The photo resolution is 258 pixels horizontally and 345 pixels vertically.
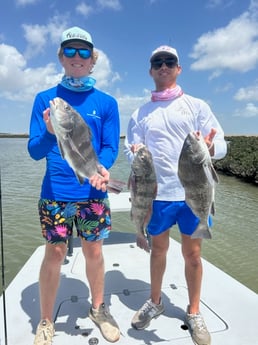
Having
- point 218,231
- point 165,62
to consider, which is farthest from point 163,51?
point 218,231

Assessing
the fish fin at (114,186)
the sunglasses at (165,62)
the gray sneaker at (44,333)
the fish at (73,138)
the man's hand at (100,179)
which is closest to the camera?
the fish at (73,138)

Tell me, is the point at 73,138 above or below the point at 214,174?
above

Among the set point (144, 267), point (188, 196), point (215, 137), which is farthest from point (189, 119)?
point (144, 267)

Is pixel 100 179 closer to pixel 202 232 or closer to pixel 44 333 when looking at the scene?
pixel 202 232

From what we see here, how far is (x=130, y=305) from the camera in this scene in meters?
3.92

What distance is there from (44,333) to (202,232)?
1.74 meters

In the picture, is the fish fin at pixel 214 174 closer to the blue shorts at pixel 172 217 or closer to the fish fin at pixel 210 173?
the fish fin at pixel 210 173

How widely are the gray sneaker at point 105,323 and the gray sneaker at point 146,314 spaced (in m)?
0.23

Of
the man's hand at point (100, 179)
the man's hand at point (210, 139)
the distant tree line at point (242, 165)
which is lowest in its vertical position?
the distant tree line at point (242, 165)

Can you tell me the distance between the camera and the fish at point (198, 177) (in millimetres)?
2752

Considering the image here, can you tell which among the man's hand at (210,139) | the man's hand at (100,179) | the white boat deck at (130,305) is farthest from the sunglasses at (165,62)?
the white boat deck at (130,305)

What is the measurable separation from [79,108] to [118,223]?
25.5 feet

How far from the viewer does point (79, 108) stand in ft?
9.88

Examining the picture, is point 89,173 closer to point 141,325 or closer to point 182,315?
point 141,325
